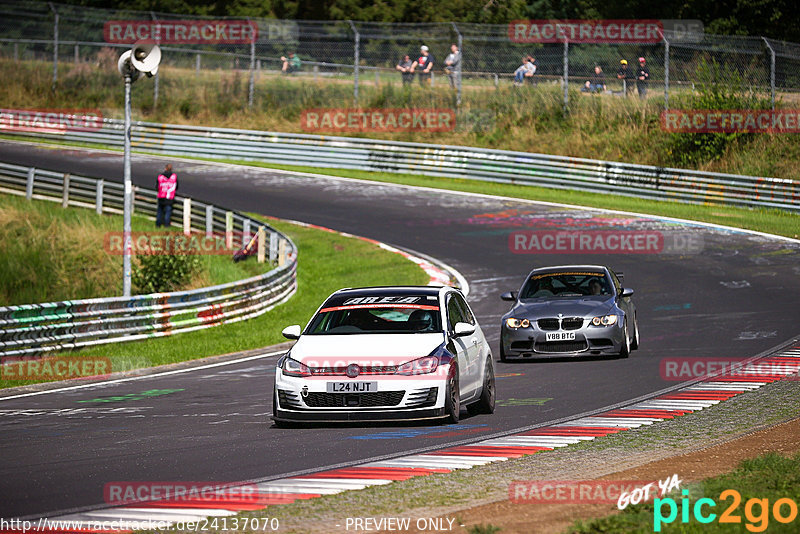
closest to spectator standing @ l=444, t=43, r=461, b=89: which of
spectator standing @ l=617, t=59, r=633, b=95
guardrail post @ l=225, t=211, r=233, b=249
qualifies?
spectator standing @ l=617, t=59, r=633, b=95

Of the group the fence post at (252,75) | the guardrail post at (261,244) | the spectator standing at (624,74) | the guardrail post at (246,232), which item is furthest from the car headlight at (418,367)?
the fence post at (252,75)

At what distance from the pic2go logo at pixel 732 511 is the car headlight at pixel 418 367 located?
3932mm

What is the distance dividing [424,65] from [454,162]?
4.68 meters

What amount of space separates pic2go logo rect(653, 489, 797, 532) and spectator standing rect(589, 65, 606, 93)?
33.6 meters

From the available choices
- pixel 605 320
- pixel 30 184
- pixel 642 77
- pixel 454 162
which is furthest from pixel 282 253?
pixel 642 77

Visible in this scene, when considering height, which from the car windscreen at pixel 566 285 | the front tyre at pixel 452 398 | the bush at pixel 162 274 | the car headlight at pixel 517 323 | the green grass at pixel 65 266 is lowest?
the green grass at pixel 65 266

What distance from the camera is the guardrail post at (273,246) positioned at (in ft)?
93.9

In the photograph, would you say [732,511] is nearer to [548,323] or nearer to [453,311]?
[453,311]

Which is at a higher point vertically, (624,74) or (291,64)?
(624,74)

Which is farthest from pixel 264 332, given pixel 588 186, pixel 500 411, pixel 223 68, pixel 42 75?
pixel 42 75

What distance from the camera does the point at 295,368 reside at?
37.3 feet

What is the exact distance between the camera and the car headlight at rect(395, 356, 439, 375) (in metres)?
11.2

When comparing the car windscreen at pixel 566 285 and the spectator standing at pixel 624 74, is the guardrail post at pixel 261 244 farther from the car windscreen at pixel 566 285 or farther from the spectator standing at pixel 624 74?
the spectator standing at pixel 624 74

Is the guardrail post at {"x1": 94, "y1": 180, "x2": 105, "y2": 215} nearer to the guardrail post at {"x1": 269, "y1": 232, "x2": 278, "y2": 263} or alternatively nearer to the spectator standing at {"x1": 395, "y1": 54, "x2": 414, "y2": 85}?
the guardrail post at {"x1": 269, "y1": 232, "x2": 278, "y2": 263}
